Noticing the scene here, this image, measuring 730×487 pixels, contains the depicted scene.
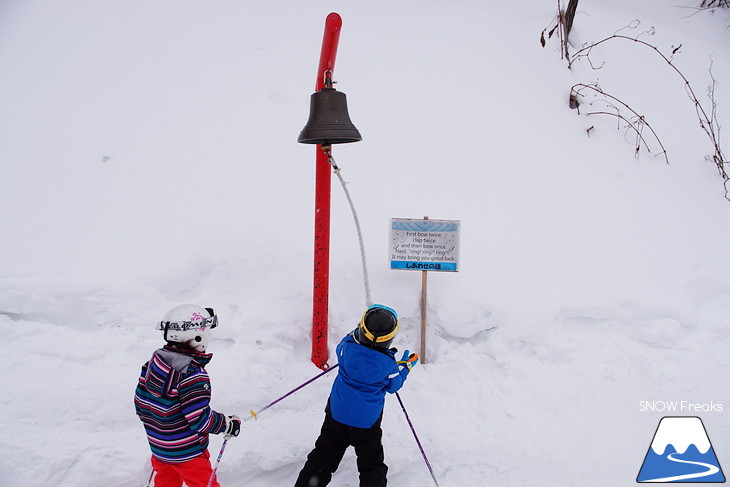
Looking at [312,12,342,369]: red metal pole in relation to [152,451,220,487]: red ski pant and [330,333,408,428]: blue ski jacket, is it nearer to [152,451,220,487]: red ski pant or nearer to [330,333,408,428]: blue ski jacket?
[330,333,408,428]: blue ski jacket

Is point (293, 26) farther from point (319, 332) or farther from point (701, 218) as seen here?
point (701, 218)

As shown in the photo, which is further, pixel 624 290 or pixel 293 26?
pixel 293 26

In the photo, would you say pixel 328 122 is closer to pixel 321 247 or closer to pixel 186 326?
pixel 321 247

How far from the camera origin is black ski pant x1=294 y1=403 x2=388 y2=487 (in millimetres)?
3094

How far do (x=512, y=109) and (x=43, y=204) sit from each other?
5.72 m

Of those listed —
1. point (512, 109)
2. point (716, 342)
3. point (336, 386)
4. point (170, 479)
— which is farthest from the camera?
point (512, 109)

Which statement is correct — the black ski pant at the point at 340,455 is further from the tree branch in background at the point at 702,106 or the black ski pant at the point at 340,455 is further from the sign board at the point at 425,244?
the tree branch in background at the point at 702,106

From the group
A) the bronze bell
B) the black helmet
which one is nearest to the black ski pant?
the black helmet

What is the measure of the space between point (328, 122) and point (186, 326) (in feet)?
5.23

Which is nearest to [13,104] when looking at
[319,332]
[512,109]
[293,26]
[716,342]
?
[293,26]

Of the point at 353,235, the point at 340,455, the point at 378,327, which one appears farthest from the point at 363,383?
the point at 353,235

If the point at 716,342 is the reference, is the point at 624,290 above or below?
above

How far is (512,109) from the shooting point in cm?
678

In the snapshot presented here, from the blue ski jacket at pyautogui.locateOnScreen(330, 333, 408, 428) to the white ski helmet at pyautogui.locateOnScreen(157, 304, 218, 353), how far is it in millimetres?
924
